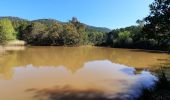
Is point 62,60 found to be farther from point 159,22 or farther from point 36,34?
point 36,34

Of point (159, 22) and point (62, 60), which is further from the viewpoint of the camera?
point (62, 60)

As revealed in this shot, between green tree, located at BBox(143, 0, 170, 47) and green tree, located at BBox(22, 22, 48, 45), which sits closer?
green tree, located at BBox(143, 0, 170, 47)

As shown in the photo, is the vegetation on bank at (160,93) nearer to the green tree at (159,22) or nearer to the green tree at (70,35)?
the green tree at (159,22)

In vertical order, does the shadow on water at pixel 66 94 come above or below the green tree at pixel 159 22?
below

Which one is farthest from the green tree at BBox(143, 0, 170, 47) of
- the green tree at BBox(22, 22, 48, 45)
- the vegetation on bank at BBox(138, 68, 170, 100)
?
the green tree at BBox(22, 22, 48, 45)

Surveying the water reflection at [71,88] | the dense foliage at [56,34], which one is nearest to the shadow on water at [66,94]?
the water reflection at [71,88]

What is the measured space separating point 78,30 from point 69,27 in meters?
5.05

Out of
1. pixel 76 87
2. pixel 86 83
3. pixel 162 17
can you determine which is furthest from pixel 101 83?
pixel 162 17

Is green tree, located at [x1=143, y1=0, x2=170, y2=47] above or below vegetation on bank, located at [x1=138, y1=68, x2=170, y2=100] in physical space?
above

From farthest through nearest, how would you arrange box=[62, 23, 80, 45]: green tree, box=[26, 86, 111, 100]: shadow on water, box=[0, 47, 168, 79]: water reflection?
box=[62, 23, 80, 45]: green tree → box=[0, 47, 168, 79]: water reflection → box=[26, 86, 111, 100]: shadow on water

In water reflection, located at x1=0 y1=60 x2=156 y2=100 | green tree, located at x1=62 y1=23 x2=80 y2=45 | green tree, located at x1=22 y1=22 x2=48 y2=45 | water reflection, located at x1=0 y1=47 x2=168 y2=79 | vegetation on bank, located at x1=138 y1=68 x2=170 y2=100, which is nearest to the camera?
vegetation on bank, located at x1=138 y1=68 x2=170 y2=100

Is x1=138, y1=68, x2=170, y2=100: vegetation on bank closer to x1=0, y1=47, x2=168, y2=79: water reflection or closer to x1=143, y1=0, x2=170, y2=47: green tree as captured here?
x1=143, y1=0, x2=170, y2=47: green tree

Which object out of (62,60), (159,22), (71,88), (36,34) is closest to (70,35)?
(36,34)

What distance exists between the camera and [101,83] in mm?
15438
